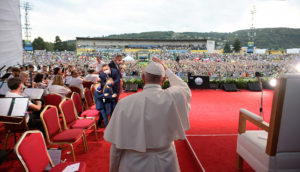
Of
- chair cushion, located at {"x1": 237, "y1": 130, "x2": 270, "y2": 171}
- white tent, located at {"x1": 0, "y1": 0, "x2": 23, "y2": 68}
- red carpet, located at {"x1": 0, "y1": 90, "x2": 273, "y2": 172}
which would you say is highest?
white tent, located at {"x1": 0, "y1": 0, "x2": 23, "y2": 68}

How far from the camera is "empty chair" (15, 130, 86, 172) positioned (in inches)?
70.0

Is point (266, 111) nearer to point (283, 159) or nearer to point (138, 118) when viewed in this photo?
point (283, 159)

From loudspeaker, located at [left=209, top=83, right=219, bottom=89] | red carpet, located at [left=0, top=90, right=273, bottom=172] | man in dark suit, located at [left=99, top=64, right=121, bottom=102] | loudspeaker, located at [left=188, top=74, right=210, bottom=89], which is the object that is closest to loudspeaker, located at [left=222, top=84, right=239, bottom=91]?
loudspeaker, located at [left=209, top=83, right=219, bottom=89]

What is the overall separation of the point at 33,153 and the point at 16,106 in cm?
195

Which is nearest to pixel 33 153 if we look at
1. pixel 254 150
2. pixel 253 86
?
pixel 254 150

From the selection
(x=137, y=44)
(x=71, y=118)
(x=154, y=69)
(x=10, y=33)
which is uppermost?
(x=137, y=44)

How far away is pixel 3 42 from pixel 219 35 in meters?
170

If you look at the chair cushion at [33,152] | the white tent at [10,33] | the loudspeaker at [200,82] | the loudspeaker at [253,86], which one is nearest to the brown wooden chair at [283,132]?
the chair cushion at [33,152]

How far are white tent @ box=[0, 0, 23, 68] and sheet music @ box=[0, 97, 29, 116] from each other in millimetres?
11122

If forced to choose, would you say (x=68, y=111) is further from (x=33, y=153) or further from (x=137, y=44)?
(x=137, y=44)

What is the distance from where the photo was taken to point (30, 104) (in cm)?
362

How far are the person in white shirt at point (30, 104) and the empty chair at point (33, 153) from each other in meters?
1.97

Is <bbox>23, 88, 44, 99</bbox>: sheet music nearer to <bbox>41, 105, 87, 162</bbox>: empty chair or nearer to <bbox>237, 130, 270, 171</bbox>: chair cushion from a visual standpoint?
<bbox>41, 105, 87, 162</bbox>: empty chair

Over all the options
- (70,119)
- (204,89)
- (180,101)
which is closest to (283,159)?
(180,101)
